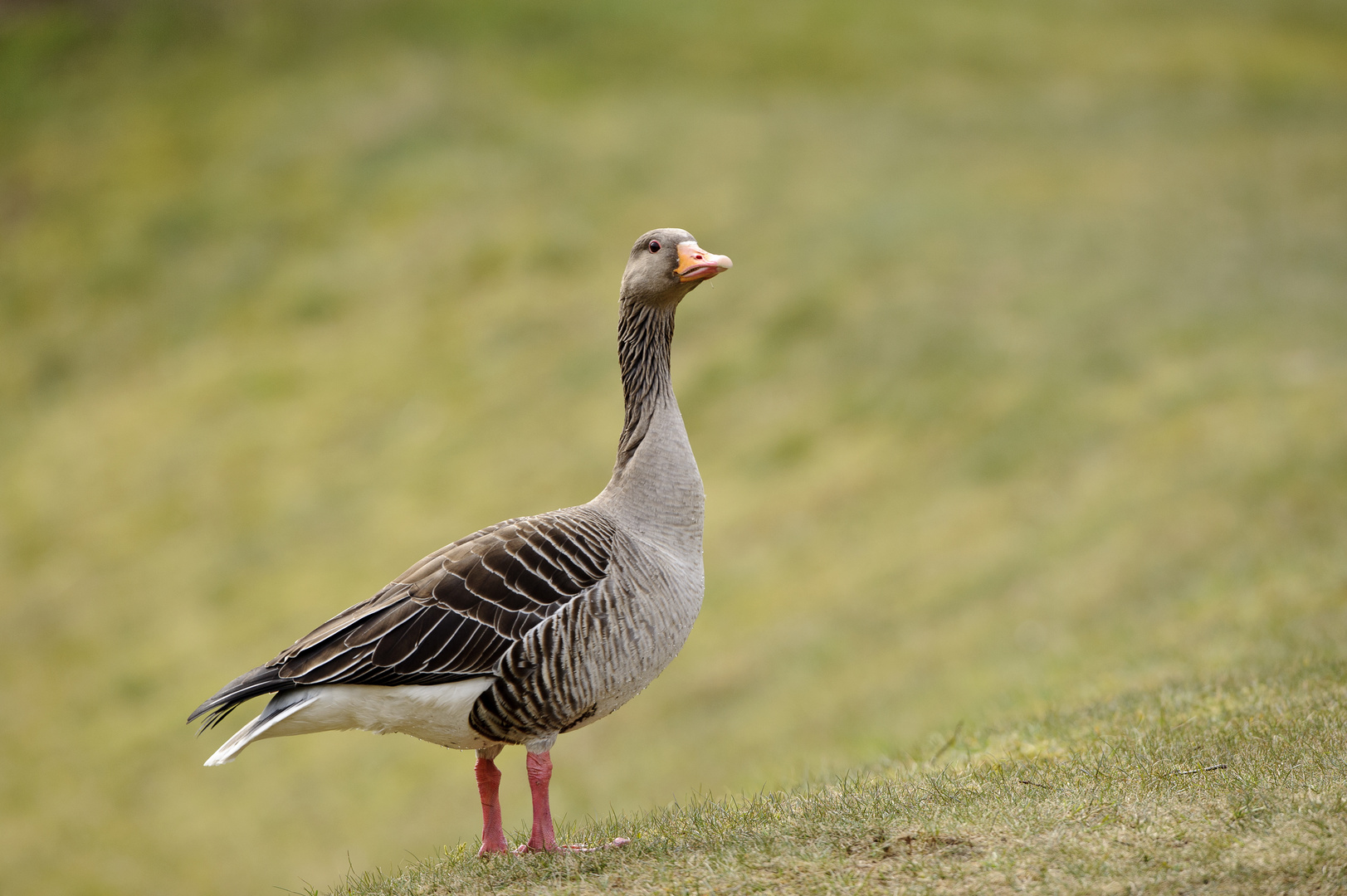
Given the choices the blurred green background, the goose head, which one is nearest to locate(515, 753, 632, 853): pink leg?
the goose head

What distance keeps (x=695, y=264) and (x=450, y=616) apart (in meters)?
2.69

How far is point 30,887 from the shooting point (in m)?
18.4

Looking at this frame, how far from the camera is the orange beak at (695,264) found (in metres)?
7.81

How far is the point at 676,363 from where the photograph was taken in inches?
1045

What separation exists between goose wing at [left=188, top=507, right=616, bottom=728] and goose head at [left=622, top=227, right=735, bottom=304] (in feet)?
5.47

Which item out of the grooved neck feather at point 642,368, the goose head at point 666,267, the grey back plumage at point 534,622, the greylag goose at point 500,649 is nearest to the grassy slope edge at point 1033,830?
the greylag goose at point 500,649

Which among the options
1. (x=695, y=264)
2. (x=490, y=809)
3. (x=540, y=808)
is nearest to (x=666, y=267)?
(x=695, y=264)

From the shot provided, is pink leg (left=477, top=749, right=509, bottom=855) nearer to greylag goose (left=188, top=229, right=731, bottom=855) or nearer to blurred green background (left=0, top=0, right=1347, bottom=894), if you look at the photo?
greylag goose (left=188, top=229, right=731, bottom=855)

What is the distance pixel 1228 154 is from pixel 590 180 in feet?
51.3

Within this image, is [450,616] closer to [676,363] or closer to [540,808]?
[540,808]

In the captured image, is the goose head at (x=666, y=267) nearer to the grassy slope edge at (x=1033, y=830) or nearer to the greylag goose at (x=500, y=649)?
the greylag goose at (x=500, y=649)

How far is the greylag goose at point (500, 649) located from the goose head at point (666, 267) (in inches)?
8.3

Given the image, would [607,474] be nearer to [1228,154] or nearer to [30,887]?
[30,887]

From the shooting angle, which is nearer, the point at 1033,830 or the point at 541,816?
the point at 1033,830
